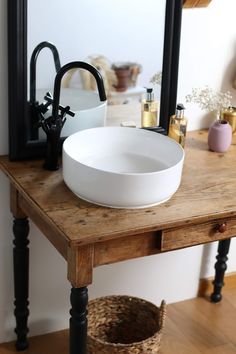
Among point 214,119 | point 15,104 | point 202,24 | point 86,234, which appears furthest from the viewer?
point 214,119

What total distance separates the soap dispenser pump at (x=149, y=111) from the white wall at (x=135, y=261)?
18cm

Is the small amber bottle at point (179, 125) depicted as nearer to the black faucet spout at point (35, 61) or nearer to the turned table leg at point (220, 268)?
the black faucet spout at point (35, 61)

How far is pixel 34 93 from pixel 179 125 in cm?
50

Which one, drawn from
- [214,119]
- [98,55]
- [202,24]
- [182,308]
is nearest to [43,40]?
[98,55]

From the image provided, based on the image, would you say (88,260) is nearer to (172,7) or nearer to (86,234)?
(86,234)

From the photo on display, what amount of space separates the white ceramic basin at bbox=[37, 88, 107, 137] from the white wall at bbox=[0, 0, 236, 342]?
22 cm

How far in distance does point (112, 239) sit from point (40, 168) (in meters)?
0.41

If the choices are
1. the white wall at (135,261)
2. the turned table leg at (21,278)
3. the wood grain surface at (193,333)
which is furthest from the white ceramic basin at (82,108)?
the wood grain surface at (193,333)

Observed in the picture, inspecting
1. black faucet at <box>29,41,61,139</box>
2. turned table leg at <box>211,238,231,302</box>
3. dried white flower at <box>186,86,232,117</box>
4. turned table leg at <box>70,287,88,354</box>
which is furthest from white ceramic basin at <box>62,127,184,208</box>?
turned table leg at <box>211,238,231,302</box>

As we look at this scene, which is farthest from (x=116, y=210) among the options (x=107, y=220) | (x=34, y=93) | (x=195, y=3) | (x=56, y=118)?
(x=195, y=3)

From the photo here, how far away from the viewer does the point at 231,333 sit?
2.53 meters

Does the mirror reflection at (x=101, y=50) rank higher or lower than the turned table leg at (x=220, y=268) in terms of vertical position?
higher

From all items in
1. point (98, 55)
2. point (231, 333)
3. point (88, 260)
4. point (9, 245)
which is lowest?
point (231, 333)

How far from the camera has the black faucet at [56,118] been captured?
1956 mm
